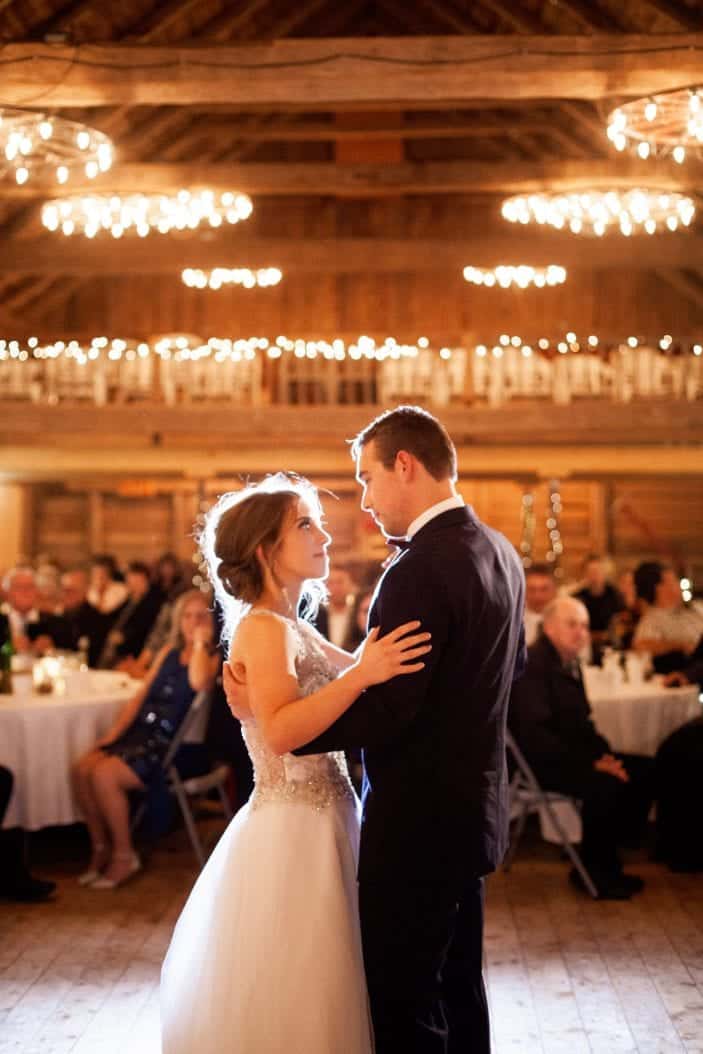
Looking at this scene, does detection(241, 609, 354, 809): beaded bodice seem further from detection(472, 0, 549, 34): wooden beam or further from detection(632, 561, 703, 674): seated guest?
detection(472, 0, 549, 34): wooden beam

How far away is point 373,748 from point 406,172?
9.79 metres

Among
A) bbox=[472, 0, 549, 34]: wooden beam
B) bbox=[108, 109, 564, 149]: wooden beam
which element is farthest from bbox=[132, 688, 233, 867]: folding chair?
bbox=[108, 109, 564, 149]: wooden beam

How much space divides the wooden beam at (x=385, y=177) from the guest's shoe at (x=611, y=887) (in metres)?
6.22

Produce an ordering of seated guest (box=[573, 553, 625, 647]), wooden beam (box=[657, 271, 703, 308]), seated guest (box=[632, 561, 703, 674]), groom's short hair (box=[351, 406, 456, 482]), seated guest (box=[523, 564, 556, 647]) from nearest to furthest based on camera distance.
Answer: groom's short hair (box=[351, 406, 456, 482])
seated guest (box=[523, 564, 556, 647])
seated guest (box=[632, 561, 703, 674])
seated guest (box=[573, 553, 625, 647])
wooden beam (box=[657, 271, 703, 308])

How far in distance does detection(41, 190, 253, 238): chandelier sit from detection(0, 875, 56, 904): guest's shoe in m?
6.06

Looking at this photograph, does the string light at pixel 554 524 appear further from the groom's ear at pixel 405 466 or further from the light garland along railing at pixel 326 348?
the groom's ear at pixel 405 466

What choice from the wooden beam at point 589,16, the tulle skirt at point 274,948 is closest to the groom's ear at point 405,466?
the tulle skirt at point 274,948

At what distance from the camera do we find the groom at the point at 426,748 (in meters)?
2.64

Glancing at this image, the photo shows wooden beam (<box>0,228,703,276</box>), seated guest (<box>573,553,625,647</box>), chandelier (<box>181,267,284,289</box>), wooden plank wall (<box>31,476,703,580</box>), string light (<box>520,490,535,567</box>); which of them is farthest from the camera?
wooden plank wall (<box>31,476,703,580</box>)

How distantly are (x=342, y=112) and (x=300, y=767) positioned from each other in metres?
13.1

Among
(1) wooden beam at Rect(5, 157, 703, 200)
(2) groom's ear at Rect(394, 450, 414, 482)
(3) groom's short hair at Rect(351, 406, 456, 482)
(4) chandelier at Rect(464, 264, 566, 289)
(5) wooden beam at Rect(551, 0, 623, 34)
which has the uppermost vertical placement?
(5) wooden beam at Rect(551, 0, 623, 34)

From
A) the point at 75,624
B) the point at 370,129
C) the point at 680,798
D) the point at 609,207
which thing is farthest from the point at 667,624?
the point at 370,129

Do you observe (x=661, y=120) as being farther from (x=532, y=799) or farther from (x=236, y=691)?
(x=236, y=691)

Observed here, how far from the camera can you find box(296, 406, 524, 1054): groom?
2643 mm
